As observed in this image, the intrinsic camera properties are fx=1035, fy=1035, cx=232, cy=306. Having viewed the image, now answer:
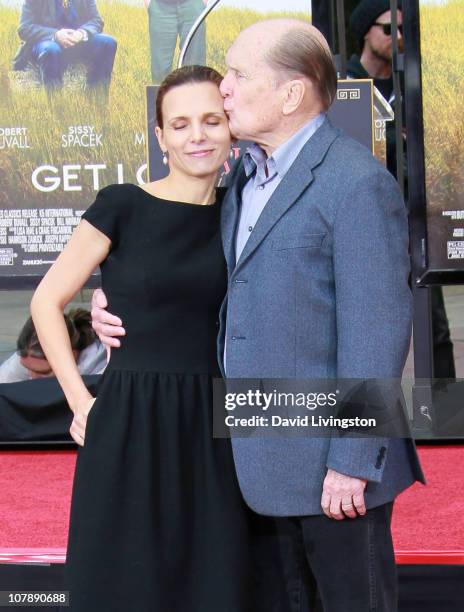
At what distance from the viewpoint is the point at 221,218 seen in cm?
194

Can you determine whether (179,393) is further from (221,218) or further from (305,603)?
(305,603)

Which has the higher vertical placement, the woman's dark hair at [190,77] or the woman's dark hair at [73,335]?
the woman's dark hair at [190,77]

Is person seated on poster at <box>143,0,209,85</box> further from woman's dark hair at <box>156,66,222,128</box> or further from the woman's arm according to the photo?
the woman's arm

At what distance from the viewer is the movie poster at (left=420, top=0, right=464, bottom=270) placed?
3.95 m

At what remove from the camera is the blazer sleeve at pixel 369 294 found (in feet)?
5.61

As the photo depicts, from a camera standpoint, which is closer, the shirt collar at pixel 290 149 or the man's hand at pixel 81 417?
the shirt collar at pixel 290 149

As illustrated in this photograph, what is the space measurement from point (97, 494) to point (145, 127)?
246cm

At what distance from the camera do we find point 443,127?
4.01 metres


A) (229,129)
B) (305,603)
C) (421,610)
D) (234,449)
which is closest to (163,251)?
(229,129)

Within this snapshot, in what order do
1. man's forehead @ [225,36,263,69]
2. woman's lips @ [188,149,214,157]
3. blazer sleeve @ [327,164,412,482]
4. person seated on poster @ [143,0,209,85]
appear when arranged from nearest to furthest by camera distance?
blazer sleeve @ [327,164,412,482], man's forehead @ [225,36,263,69], woman's lips @ [188,149,214,157], person seated on poster @ [143,0,209,85]

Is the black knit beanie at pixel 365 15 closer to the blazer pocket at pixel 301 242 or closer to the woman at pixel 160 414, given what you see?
the woman at pixel 160 414

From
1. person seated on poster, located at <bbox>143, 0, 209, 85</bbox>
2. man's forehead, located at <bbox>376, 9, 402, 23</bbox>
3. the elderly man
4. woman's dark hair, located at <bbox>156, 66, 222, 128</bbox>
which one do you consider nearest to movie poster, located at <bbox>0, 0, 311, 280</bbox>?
person seated on poster, located at <bbox>143, 0, 209, 85</bbox>

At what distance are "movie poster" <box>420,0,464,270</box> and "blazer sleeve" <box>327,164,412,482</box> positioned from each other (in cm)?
234

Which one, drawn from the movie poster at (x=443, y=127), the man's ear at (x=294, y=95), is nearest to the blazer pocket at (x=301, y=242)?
the man's ear at (x=294, y=95)
